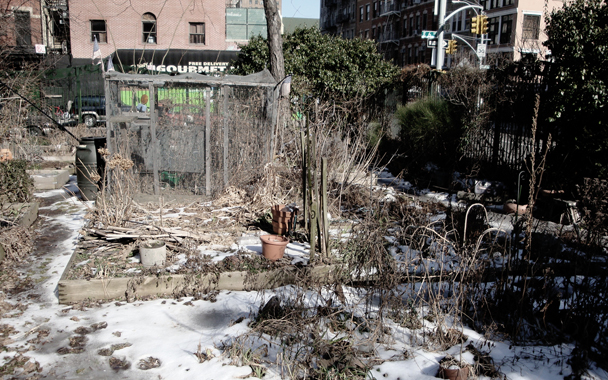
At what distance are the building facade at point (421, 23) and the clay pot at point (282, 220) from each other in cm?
3226

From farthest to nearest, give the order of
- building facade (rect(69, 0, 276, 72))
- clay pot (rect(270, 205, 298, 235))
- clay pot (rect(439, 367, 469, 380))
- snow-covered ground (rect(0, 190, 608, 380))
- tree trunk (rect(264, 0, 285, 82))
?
1. building facade (rect(69, 0, 276, 72))
2. tree trunk (rect(264, 0, 285, 82))
3. clay pot (rect(270, 205, 298, 235))
4. snow-covered ground (rect(0, 190, 608, 380))
5. clay pot (rect(439, 367, 469, 380))

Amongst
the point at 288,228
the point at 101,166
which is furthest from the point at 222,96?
the point at 288,228

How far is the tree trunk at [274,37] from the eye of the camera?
1193 centimetres

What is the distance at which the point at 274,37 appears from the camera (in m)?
12.0

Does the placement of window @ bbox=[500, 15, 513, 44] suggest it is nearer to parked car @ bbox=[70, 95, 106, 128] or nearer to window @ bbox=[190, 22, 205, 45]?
window @ bbox=[190, 22, 205, 45]

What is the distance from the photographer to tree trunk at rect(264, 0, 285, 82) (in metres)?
11.9

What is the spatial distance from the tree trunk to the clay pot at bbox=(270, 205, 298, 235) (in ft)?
18.4

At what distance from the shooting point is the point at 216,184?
9.41 meters

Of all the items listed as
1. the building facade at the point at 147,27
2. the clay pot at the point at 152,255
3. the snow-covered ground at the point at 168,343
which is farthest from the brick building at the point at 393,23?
the snow-covered ground at the point at 168,343

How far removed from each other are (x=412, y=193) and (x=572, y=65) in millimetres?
3950

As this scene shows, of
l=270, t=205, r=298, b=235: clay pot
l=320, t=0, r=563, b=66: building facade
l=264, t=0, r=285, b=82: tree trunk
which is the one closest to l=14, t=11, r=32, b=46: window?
l=264, t=0, r=285, b=82: tree trunk

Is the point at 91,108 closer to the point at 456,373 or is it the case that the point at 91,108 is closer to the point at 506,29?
the point at 456,373

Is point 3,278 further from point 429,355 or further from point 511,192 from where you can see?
point 511,192

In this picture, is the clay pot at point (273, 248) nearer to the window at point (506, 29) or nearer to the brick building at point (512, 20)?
the brick building at point (512, 20)
